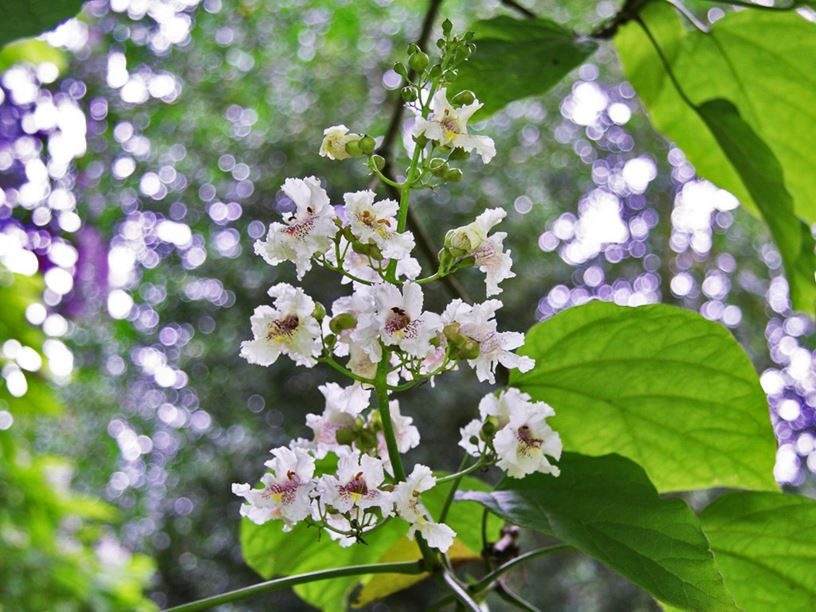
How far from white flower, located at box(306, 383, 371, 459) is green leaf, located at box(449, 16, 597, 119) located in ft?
0.48

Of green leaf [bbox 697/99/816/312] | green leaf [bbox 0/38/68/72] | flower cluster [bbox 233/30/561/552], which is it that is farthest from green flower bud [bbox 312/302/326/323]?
green leaf [bbox 0/38/68/72]

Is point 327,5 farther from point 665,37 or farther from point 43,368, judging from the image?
point 665,37

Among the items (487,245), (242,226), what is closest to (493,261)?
(487,245)

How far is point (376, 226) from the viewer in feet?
0.87

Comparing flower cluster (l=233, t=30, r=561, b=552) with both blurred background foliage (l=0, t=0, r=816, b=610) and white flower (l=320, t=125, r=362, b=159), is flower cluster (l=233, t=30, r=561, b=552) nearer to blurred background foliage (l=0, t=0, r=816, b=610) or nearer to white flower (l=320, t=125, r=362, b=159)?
white flower (l=320, t=125, r=362, b=159)

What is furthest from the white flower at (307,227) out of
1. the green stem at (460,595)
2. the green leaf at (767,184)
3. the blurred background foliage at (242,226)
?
the blurred background foliage at (242,226)

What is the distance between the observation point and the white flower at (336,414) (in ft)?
0.93

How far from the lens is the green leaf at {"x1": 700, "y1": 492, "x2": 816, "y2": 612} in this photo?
13.4 inches

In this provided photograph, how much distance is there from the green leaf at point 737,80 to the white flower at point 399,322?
0.24 m

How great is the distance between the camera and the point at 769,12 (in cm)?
45

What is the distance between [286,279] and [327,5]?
34.1 inches

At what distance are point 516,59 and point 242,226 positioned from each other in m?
2.69

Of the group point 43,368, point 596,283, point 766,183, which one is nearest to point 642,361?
point 766,183

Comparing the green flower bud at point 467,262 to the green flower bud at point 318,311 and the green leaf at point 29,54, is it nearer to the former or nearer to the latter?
the green flower bud at point 318,311
